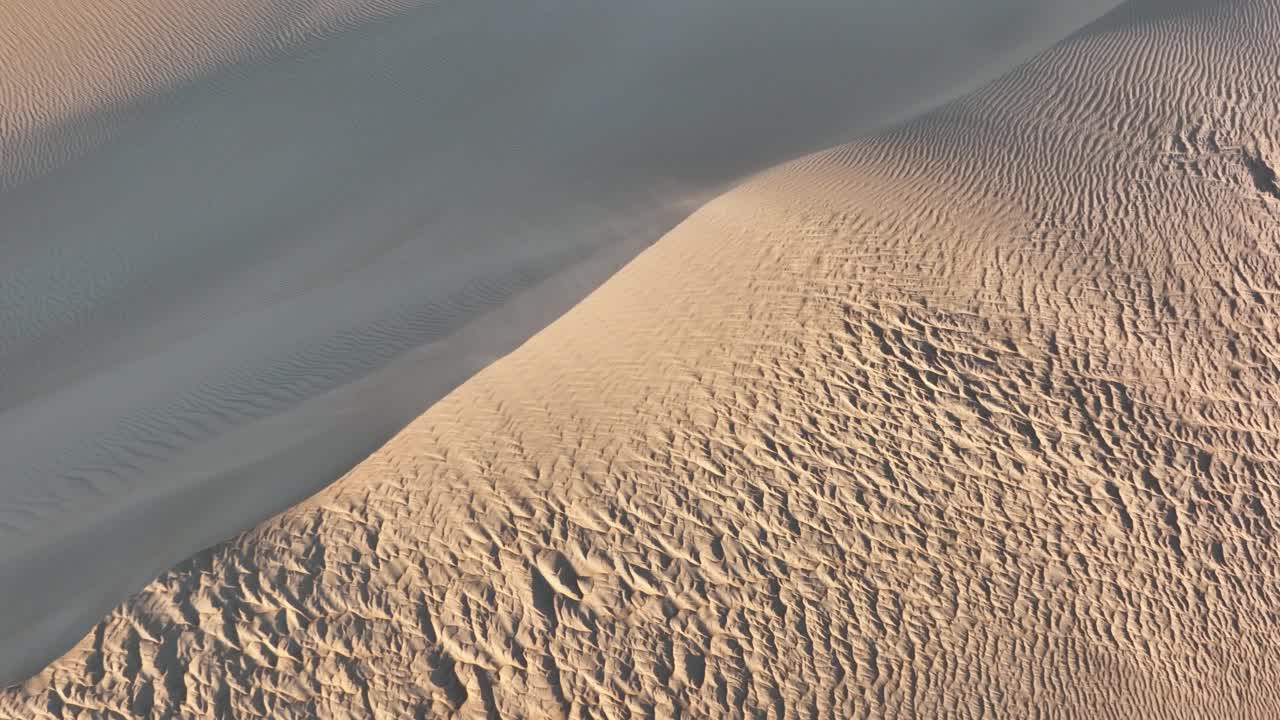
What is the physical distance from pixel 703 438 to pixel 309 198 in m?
7.31

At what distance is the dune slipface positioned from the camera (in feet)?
24.4

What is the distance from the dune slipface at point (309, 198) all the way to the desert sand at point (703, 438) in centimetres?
7

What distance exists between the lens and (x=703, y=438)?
631cm

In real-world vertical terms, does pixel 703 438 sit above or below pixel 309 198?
below

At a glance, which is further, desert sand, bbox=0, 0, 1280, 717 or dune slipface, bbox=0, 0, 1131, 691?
dune slipface, bbox=0, 0, 1131, 691

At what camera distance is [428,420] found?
23.6 ft

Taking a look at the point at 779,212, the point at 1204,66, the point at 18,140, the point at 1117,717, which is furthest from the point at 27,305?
the point at 1204,66

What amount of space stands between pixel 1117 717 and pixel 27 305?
37.3 ft

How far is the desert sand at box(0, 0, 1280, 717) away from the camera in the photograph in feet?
17.7

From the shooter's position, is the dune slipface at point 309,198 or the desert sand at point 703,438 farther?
the dune slipface at point 309,198

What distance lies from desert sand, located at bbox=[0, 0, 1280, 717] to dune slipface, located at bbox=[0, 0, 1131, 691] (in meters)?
0.07

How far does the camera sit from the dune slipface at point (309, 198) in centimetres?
745

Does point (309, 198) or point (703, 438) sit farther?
point (309, 198)

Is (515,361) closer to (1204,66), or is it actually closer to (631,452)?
(631,452)
